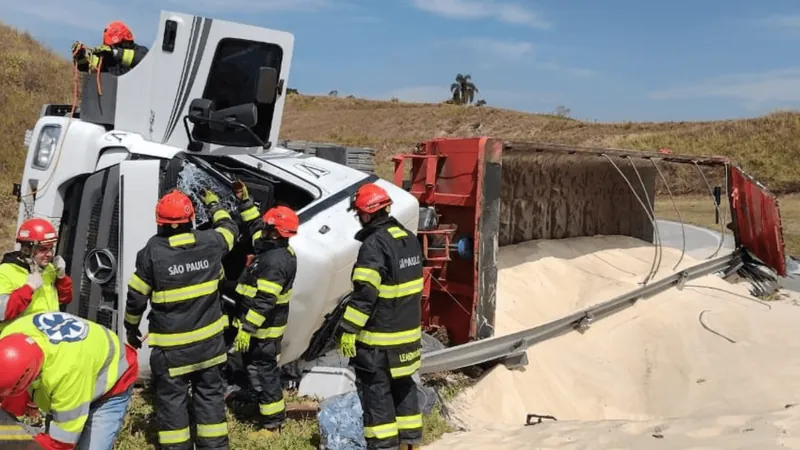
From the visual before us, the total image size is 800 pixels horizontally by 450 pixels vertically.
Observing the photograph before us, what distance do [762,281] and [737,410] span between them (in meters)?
5.15

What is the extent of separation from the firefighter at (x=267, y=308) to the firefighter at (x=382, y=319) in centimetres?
49

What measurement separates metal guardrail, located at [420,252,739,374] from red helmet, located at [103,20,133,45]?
10.9 ft

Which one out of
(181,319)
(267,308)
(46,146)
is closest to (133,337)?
(181,319)

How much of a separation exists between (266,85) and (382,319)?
2018mm

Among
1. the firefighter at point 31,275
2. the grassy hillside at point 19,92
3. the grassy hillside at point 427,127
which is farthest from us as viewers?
the grassy hillside at point 427,127

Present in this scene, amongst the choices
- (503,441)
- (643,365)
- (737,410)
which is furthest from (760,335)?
(503,441)

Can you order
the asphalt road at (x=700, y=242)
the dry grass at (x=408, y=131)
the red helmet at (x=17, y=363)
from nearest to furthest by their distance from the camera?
the red helmet at (x=17, y=363), the asphalt road at (x=700, y=242), the dry grass at (x=408, y=131)

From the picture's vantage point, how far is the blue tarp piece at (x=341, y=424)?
4.46 m

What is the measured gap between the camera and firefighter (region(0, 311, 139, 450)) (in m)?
2.65

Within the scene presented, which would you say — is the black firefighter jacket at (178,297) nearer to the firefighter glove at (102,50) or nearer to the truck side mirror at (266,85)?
the truck side mirror at (266,85)

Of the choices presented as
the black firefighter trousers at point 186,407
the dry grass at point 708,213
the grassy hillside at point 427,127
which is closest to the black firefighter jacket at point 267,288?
the black firefighter trousers at point 186,407

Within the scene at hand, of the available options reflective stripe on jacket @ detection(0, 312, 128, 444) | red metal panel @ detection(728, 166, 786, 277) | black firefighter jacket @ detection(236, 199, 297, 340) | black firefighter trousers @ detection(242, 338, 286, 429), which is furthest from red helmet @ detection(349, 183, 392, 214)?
red metal panel @ detection(728, 166, 786, 277)

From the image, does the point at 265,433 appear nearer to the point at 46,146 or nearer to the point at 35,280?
the point at 35,280

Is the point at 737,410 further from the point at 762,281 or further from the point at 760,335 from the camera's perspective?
the point at 762,281
